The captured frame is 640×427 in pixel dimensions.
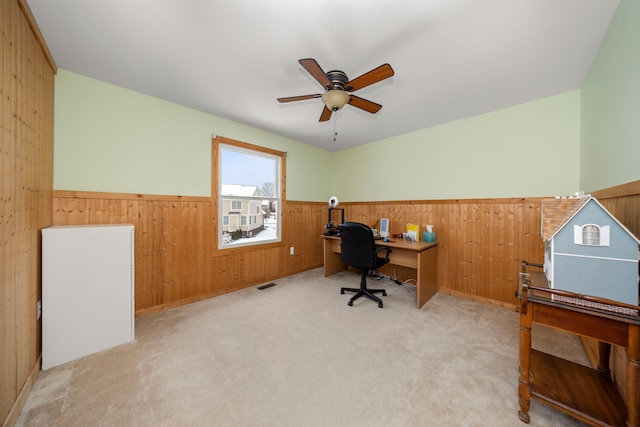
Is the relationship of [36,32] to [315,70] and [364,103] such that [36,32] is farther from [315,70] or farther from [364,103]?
Answer: [364,103]

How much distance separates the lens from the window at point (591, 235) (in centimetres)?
108

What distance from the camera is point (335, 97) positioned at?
6.14 feet

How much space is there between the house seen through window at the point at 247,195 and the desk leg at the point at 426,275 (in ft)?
7.45

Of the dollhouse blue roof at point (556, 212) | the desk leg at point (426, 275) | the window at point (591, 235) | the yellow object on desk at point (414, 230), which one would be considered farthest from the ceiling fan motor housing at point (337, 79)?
the yellow object on desk at point (414, 230)

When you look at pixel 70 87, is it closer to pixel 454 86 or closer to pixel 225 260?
pixel 225 260

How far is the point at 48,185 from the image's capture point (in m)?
1.91

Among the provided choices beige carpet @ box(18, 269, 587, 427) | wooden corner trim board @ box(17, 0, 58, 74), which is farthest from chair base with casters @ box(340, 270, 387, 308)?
wooden corner trim board @ box(17, 0, 58, 74)

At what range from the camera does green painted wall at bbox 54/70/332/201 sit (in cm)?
208

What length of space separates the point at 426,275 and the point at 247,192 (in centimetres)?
280

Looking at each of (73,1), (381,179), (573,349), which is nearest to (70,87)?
(73,1)

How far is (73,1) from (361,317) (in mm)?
3328

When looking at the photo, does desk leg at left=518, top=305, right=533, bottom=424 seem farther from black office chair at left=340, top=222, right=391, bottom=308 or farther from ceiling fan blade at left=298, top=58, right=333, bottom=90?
ceiling fan blade at left=298, top=58, right=333, bottom=90

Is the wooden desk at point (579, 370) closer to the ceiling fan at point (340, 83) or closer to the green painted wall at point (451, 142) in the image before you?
the green painted wall at point (451, 142)

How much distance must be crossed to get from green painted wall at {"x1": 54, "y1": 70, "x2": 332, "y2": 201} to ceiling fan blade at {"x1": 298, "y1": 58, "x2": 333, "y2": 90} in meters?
1.93
